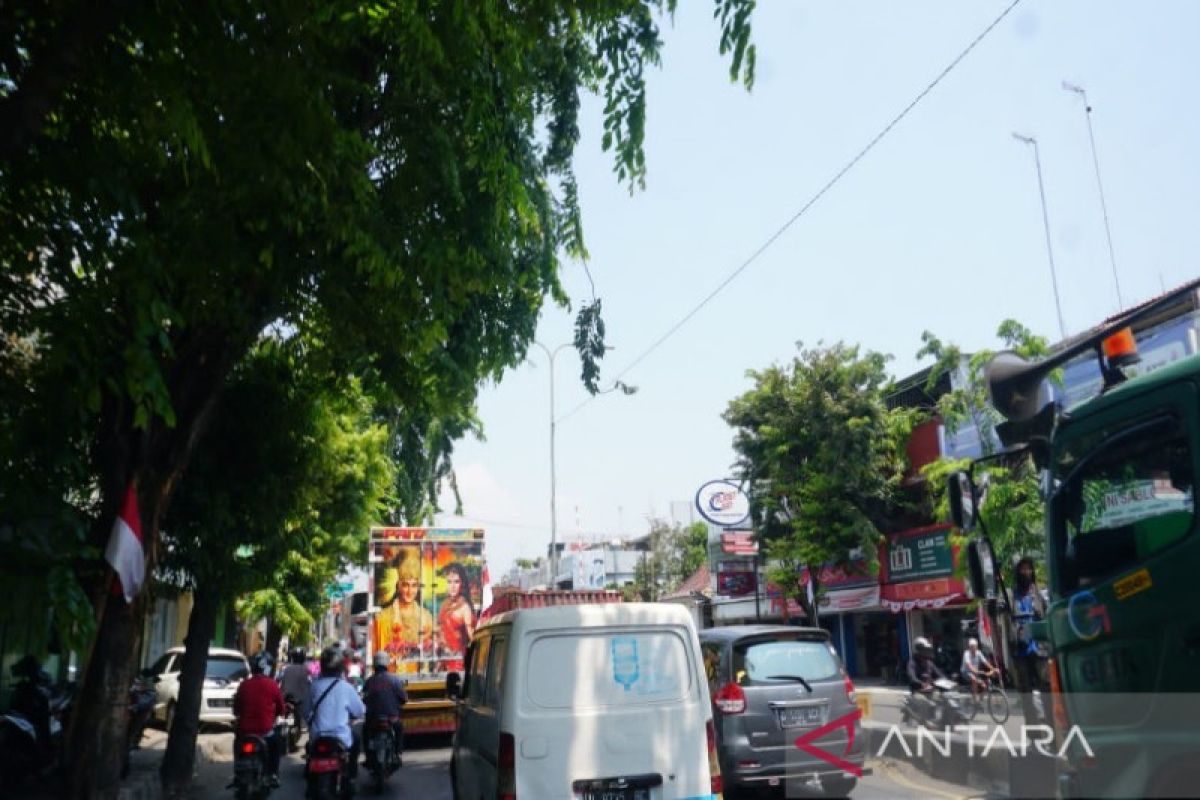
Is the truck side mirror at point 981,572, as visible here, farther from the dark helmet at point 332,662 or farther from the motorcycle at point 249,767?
the motorcycle at point 249,767

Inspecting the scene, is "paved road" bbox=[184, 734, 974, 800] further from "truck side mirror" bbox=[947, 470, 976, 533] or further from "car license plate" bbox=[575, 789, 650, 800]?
"truck side mirror" bbox=[947, 470, 976, 533]

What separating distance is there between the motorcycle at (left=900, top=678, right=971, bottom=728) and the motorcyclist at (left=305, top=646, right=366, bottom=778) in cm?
689

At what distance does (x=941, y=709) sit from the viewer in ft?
38.9

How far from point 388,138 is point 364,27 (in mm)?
1271

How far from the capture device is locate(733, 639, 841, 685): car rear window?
9453 mm

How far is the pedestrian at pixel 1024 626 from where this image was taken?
5902 millimetres

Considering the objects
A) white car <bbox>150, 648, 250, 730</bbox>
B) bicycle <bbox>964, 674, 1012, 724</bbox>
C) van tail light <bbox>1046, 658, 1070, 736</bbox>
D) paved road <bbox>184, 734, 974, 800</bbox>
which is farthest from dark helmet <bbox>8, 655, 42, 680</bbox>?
bicycle <bbox>964, 674, 1012, 724</bbox>

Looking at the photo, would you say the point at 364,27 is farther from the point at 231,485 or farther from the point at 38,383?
the point at 231,485

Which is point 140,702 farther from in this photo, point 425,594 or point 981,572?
point 981,572

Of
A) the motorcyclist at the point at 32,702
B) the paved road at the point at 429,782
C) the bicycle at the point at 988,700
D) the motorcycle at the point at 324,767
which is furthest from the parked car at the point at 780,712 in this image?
the motorcyclist at the point at 32,702

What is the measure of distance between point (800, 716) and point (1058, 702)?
505 cm

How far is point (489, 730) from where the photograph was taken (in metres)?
6.92

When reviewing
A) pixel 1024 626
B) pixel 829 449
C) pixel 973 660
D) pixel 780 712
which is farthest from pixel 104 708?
pixel 829 449

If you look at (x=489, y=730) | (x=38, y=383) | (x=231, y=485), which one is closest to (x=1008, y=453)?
(x=489, y=730)
